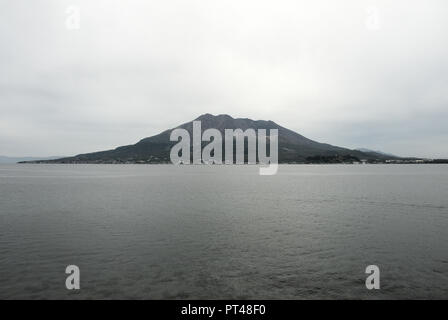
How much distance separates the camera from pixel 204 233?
4453cm

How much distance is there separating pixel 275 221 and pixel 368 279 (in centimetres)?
2658

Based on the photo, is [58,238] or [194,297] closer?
[194,297]

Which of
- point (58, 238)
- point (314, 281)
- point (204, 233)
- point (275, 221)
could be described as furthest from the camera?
point (275, 221)

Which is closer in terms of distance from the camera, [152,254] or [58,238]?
[152,254]

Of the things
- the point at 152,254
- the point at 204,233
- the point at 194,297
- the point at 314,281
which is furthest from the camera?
the point at 204,233

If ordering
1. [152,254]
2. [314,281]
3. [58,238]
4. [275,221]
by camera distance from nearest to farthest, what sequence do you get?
[314,281] → [152,254] → [58,238] → [275,221]

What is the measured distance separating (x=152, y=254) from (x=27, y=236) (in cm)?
1901
